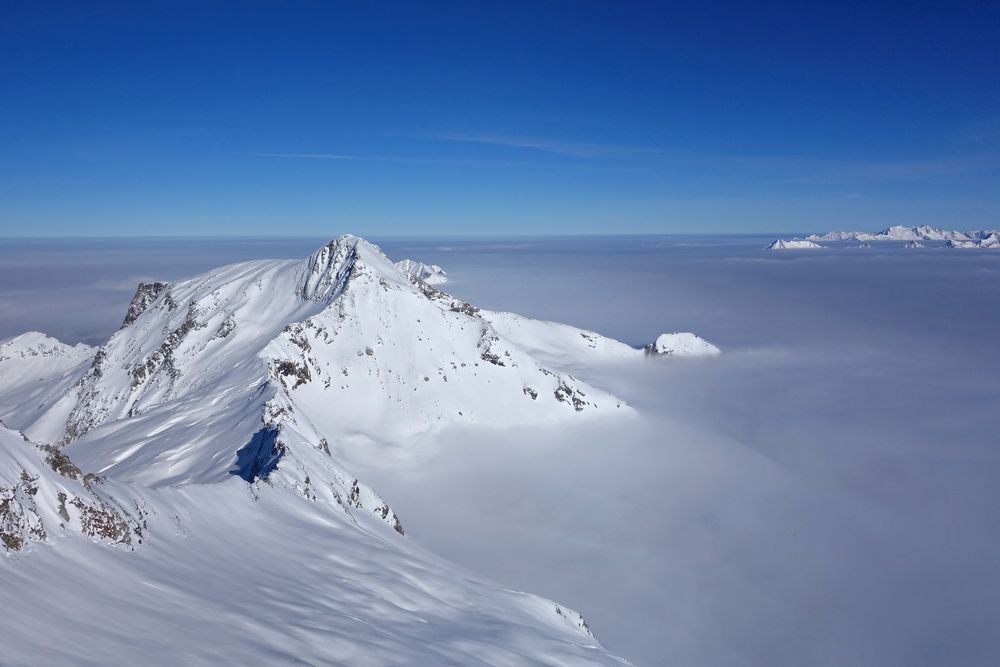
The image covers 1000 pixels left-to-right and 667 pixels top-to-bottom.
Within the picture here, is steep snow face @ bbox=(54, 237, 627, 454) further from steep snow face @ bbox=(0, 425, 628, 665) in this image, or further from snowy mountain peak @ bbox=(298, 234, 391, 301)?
steep snow face @ bbox=(0, 425, 628, 665)

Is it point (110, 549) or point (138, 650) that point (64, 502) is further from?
point (138, 650)

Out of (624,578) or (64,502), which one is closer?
(64,502)

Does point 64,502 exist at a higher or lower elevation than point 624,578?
higher

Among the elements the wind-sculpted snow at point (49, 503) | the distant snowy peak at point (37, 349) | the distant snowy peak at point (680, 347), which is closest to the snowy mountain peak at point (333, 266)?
the wind-sculpted snow at point (49, 503)

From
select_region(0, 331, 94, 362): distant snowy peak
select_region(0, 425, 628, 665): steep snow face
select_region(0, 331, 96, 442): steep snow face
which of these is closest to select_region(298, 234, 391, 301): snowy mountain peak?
select_region(0, 331, 96, 442): steep snow face

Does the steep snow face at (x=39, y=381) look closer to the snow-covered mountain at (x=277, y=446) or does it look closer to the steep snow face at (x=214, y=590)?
the snow-covered mountain at (x=277, y=446)

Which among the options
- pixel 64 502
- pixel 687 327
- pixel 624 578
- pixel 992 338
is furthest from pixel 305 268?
pixel 992 338

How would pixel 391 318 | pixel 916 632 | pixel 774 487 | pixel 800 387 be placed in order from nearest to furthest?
pixel 916 632
pixel 774 487
pixel 391 318
pixel 800 387

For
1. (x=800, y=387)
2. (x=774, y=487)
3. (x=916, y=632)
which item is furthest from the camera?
(x=800, y=387)

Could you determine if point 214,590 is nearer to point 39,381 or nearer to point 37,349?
point 39,381
